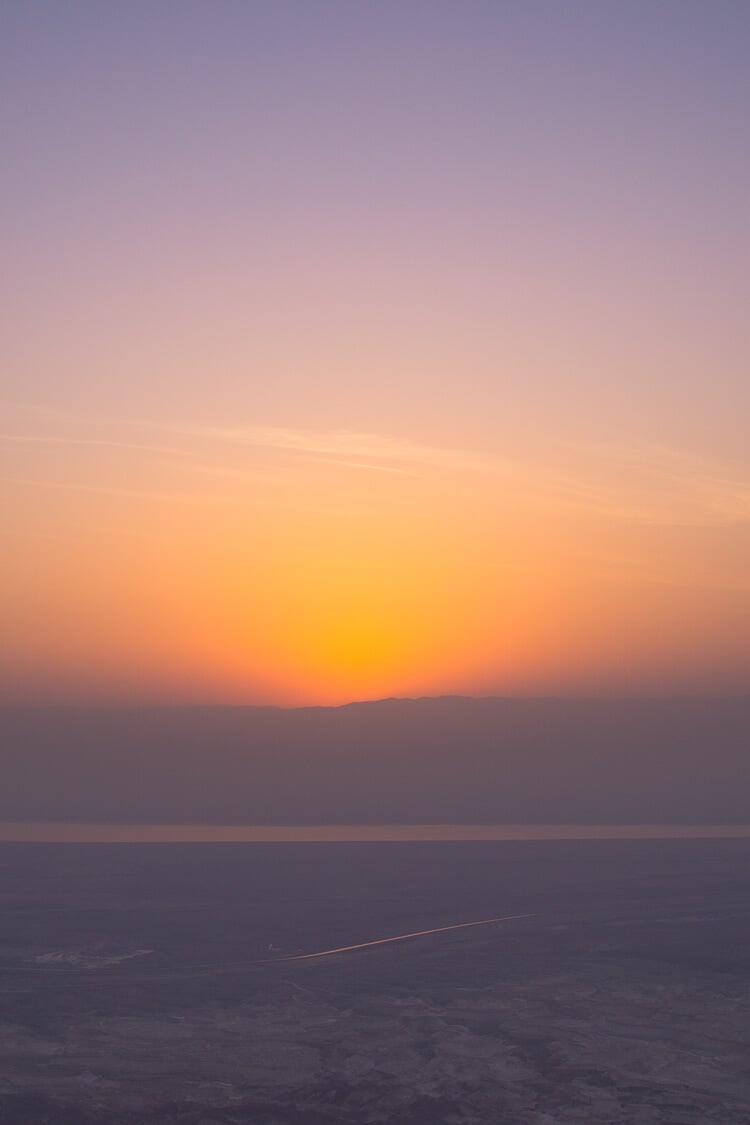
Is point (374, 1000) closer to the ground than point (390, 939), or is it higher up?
closer to the ground

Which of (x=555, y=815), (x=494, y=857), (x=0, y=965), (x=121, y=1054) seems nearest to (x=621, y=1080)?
(x=121, y=1054)

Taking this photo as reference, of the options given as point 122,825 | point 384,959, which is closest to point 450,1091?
point 384,959

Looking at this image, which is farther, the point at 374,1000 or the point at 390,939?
the point at 390,939

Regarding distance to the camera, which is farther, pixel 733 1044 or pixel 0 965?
pixel 0 965

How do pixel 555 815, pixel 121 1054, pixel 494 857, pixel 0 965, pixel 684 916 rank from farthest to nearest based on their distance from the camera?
pixel 555 815, pixel 494 857, pixel 684 916, pixel 0 965, pixel 121 1054

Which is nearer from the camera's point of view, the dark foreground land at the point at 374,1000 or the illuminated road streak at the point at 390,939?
the dark foreground land at the point at 374,1000

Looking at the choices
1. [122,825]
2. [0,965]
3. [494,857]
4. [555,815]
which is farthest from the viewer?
[555,815]

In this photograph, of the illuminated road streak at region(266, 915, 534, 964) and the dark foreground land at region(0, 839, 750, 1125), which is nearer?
the dark foreground land at region(0, 839, 750, 1125)

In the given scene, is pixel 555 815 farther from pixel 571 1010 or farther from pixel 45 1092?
pixel 45 1092
